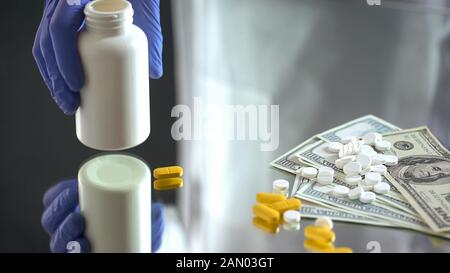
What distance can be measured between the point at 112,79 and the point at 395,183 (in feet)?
1.38

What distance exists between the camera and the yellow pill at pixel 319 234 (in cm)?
117

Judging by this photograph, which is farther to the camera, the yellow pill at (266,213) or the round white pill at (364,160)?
the round white pill at (364,160)

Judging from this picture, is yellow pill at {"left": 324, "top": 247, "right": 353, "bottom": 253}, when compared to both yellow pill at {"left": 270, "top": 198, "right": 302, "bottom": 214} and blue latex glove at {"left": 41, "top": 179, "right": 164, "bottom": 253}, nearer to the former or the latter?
yellow pill at {"left": 270, "top": 198, "right": 302, "bottom": 214}

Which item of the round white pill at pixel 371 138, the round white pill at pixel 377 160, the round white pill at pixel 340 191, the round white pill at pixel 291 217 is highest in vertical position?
the round white pill at pixel 371 138

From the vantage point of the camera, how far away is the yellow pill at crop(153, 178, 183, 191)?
129cm

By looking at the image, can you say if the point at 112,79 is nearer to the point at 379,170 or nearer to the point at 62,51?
the point at 62,51

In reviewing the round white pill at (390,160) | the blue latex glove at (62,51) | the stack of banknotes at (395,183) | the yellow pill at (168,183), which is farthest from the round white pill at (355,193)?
the blue latex glove at (62,51)

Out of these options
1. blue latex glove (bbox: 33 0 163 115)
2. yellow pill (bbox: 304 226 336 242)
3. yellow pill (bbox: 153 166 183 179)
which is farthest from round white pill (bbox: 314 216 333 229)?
blue latex glove (bbox: 33 0 163 115)

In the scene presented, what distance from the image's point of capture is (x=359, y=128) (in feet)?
4.81

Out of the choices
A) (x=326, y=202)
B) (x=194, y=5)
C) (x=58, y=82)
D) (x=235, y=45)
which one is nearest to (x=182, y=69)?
(x=235, y=45)

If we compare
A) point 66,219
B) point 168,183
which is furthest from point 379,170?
point 66,219

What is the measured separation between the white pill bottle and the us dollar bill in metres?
0.37

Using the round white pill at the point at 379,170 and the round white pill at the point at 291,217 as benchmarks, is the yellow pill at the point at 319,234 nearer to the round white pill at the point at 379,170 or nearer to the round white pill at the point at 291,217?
the round white pill at the point at 291,217

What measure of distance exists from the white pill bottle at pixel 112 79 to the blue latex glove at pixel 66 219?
8cm
